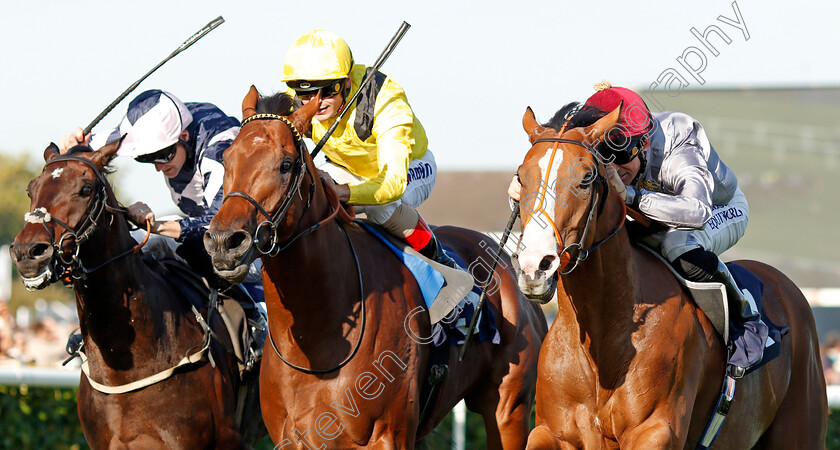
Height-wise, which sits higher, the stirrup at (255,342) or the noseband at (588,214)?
the noseband at (588,214)

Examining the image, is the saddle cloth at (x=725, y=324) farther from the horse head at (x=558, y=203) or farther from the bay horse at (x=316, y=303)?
the bay horse at (x=316, y=303)

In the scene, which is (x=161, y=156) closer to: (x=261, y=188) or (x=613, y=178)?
(x=261, y=188)

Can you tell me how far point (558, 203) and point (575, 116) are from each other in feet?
2.14

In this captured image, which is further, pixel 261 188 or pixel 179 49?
pixel 179 49

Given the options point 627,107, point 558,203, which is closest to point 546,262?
point 558,203

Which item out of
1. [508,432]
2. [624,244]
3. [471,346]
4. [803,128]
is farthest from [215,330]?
[803,128]

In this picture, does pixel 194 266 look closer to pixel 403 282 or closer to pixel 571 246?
pixel 403 282

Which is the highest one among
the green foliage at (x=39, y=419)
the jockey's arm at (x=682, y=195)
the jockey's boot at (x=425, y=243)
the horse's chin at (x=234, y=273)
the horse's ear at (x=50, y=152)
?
the jockey's arm at (x=682, y=195)

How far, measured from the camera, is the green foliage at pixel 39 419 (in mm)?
7125

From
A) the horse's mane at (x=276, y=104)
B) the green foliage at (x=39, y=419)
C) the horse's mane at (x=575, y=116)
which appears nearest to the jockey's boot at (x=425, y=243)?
the horse's mane at (x=276, y=104)

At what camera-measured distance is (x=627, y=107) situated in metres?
4.02

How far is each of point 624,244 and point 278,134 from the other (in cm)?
146

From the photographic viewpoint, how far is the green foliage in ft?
23.4

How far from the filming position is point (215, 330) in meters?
A: 4.98
